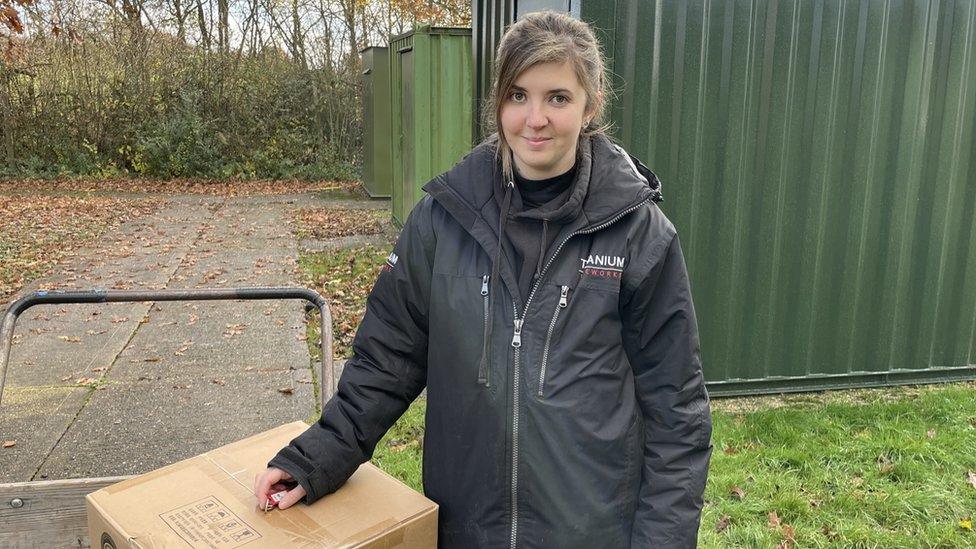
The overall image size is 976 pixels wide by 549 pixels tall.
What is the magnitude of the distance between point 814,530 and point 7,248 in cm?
A: 941

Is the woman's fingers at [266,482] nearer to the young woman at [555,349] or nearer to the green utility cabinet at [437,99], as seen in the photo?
the young woman at [555,349]

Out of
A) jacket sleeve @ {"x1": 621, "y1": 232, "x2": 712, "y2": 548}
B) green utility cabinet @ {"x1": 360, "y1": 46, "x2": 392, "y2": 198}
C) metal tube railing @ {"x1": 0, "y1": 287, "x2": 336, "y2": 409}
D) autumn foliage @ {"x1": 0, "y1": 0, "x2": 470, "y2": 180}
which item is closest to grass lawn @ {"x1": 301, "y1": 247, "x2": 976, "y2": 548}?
metal tube railing @ {"x1": 0, "y1": 287, "x2": 336, "y2": 409}

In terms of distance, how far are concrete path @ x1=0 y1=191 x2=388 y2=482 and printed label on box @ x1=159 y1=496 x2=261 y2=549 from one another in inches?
102

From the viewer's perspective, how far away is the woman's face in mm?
1953

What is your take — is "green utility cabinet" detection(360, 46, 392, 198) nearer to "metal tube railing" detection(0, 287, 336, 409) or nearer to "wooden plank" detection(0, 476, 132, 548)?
"metal tube railing" detection(0, 287, 336, 409)

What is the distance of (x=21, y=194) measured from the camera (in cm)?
1476

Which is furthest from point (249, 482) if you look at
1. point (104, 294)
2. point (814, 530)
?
point (814, 530)

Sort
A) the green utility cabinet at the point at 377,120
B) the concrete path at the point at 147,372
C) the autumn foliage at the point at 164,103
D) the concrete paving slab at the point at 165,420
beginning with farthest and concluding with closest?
the autumn foliage at the point at 164,103, the green utility cabinet at the point at 377,120, the concrete path at the point at 147,372, the concrete paving slab at the point at 165,420

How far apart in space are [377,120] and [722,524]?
10226mm

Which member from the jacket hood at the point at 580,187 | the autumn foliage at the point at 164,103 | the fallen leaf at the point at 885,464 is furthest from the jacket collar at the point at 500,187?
the autumn foliage at the point at 164,103

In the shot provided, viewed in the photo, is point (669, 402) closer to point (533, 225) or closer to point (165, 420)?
point (533, 225)

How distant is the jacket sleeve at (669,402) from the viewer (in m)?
1.95

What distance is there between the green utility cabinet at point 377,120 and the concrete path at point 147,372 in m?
4.06

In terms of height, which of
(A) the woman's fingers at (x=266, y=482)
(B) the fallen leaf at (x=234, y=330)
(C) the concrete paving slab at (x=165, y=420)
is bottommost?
(C) the concrete paving slab at (x=165, y=420)
